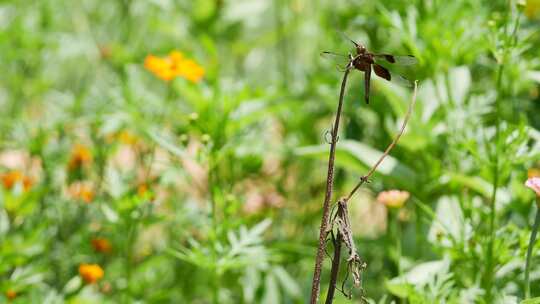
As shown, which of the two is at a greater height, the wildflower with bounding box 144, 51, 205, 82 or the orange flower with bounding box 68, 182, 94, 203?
the wildflower with bounding box 144, 51, 205, 82

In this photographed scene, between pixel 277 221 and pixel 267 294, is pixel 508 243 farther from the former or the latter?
pixel 277 221

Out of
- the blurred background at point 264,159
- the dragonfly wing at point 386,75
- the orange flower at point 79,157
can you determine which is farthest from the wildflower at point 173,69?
the dragonfly wing at point 386,75

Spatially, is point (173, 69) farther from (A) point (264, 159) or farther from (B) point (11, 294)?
(B) point (11, 294)

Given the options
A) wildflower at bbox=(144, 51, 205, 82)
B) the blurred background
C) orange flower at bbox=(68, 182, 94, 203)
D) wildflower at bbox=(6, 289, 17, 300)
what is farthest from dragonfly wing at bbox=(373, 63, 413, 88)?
orange flower at bbox=(68, 182, 94, 203)

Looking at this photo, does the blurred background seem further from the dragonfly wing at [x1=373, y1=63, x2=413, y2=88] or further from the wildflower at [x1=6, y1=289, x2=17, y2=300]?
the dragonfly wing at [x1=373, y1=63, x2=413, y2=88]

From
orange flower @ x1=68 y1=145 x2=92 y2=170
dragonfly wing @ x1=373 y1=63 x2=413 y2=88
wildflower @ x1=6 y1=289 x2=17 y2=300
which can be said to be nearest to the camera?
dragonfly wing @ x1=373 y1=63 x2=413 y2=88

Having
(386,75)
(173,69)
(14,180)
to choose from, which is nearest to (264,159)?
(173,69)

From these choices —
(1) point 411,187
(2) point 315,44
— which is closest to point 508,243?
(1) point 411,187
